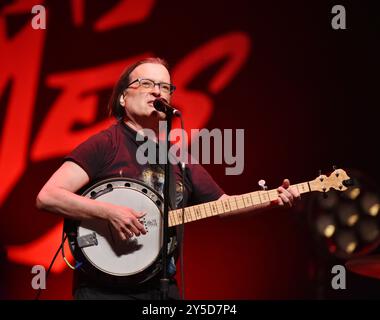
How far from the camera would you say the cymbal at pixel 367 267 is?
2.44 metres

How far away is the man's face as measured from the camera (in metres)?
2.74

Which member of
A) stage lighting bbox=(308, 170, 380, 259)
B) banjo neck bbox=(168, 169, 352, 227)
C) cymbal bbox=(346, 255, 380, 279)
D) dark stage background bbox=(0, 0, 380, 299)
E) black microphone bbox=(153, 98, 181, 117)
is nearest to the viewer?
black microphone bbox=(153, 98, 181, 117)

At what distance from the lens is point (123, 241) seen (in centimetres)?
253

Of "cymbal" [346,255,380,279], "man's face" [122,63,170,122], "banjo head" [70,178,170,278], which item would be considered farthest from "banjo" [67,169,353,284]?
"cymbal" [346,255,380,279]

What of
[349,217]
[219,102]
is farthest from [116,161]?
[349,217]

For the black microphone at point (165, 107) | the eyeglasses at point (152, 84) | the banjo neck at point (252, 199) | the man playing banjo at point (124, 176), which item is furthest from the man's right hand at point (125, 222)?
the eyeglasses at point (152, 84)

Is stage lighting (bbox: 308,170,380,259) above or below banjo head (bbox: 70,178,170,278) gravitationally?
above

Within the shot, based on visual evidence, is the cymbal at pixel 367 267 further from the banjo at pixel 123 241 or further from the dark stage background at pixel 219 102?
the dark stage background at pixel 219 102

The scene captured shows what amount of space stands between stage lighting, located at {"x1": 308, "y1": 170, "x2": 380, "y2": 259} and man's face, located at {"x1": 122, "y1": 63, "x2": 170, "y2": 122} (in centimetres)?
127

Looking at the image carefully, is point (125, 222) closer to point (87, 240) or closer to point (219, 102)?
point (87, 240)

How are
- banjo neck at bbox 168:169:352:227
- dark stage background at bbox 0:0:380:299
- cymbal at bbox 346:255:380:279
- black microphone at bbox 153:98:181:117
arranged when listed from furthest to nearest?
dark stage background at bbox 0:0:380:299 → banjo neck at bbox 168:169:352:227 → cymbal at bbox 346:255:380:279 → black microphone at bbox 153:98:181:117

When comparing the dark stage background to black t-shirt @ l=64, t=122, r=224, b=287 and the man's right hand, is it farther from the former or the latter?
the man's right hand

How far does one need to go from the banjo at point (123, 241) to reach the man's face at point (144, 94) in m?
0.40

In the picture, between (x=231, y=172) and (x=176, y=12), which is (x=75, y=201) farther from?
(x=176, y=12)
